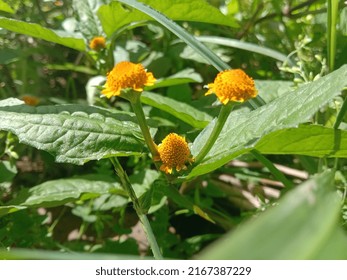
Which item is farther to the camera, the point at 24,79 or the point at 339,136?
the point at 24,79

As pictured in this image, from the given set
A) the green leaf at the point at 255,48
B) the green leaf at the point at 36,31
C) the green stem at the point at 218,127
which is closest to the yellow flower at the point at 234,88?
the green stem at the point at 218,127

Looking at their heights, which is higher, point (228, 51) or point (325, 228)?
point (228, 51)

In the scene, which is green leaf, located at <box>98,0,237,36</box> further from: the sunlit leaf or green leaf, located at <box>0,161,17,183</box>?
green leaf, located at <box>0,161,17,183</box>

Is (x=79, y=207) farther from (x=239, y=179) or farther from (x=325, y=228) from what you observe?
(x=325, y=228)

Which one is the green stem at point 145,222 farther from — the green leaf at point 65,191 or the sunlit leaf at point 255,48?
the sunlit leaf at point 255,48

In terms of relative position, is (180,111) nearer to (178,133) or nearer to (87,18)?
(178,133)

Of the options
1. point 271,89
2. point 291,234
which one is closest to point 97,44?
point 271,89
